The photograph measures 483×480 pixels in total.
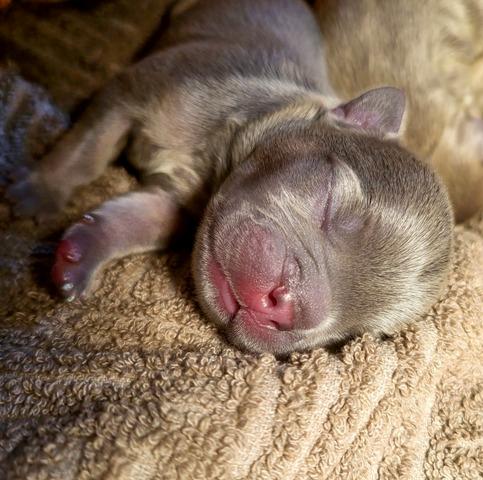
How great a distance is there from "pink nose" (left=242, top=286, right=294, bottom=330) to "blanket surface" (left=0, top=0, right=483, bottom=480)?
0.40ft

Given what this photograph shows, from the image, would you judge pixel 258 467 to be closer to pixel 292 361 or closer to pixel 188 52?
pixel 292 361

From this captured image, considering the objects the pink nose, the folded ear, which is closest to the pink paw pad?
the pink nose

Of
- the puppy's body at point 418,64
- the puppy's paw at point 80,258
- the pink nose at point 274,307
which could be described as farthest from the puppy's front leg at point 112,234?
the puppy's body at point 418,64

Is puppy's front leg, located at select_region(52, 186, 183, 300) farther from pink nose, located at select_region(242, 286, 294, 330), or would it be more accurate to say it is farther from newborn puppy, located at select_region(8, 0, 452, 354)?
pink nose, located at select_region(242, 286, 294, 330)

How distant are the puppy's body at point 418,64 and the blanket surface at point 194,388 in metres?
0.95

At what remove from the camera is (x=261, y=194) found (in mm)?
2250

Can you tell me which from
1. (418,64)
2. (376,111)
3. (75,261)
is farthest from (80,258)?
(418,64)

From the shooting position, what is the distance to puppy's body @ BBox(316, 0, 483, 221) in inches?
147

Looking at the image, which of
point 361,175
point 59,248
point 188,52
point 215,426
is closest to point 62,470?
point 215,426

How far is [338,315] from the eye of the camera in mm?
2234

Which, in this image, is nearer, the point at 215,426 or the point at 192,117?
the point at 215,426

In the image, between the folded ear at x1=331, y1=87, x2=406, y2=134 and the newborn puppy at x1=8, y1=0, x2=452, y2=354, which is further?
the folded ear at x1=331, y1=87, x2=406, y2=134

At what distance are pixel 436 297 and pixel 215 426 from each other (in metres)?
1.05

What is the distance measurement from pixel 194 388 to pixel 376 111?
1.39 m
